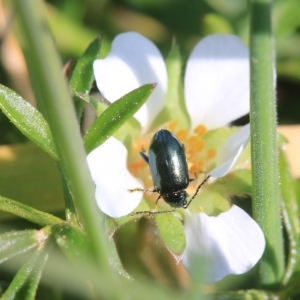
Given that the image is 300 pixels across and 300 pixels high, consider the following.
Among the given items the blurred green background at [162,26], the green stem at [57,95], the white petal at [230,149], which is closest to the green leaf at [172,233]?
the white petal at [230,149]

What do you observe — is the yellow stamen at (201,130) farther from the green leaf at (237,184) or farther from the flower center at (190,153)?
the green leaf at (237,184)

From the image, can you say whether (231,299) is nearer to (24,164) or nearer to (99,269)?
(99,269)

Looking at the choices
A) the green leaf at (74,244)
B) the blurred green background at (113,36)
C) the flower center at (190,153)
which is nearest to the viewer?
the green leaf at (74,244)

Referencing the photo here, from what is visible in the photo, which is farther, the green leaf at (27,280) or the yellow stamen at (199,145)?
the yellow stamen at (199,145)

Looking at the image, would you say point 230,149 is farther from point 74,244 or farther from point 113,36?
point 113,36

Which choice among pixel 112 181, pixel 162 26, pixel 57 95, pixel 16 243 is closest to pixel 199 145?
pixel 112 181

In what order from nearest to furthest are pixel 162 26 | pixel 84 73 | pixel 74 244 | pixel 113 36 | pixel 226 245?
pixel 74 244
pixel 226 245
pixel 84 73
pixel 113 36
pixel 162 26

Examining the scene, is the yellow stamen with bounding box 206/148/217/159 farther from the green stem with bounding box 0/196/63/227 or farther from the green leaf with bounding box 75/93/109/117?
the green stem with bounding box 0/196/63/227
